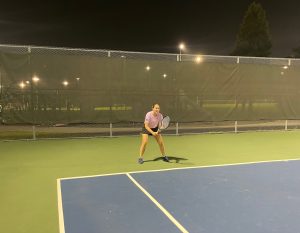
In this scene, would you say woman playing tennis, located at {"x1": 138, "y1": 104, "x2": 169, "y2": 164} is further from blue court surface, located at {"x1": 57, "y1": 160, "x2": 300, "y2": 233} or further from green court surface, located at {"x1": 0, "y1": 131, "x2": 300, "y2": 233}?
blue court surface, located at {"x1": 57, "y1": 160, "x2": 300, "y2": 233}

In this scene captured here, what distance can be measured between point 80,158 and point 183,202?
13.8 feet

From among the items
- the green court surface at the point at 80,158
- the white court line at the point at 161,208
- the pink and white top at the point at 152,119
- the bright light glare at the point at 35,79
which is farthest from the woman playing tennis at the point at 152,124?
the bright light glare at the point at 35,79

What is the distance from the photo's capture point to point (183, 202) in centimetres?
507

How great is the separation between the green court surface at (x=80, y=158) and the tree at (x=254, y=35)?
839 inches

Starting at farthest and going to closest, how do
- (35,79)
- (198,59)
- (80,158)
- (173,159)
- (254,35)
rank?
(254,35), (198,59), (35,79), (80,158), (173,159)

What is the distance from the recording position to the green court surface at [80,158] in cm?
484

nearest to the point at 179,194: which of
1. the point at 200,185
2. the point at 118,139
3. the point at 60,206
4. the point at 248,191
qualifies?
the point at 200,185

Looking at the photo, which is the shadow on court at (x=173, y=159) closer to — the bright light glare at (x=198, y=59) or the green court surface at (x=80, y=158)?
the green court surface at (x=80, y=158)

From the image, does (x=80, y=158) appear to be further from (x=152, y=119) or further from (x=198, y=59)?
(x=198, y=59)

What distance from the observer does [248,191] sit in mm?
5641

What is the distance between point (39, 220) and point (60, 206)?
489 millimetres

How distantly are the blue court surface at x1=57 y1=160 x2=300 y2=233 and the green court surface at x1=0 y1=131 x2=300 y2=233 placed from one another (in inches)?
13.8

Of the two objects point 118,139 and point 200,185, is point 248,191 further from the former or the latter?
point 118,139

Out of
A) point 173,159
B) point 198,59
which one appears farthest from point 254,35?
point 173,159
